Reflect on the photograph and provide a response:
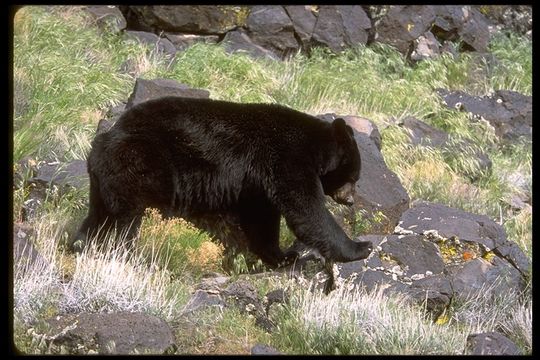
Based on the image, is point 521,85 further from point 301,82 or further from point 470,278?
point 470,278

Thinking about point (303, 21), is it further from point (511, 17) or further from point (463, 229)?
point (463, 229)

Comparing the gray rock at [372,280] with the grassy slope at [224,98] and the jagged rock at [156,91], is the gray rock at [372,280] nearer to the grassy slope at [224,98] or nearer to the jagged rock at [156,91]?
the grassy slope at [224,98]

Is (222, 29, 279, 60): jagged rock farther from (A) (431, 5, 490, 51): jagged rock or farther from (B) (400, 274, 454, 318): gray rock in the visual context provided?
(B) (400, 274, 454, 318): gray rock

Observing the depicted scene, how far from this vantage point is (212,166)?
7.44 meters

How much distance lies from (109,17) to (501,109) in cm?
713

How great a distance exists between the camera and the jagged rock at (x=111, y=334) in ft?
17.8

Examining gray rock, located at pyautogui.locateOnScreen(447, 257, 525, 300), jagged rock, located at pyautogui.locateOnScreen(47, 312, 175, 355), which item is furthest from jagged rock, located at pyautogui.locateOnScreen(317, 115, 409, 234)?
jagged rock, located at pyautogui.locateOnScreen(47, 312, 175, 355)

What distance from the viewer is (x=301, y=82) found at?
1393 cm

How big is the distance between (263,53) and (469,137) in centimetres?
387

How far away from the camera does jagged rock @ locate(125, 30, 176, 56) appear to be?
46.5 feet

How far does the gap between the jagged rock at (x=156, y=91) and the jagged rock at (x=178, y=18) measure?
4499 millimetres

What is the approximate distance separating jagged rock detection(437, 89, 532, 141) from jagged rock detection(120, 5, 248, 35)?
4.20 meters

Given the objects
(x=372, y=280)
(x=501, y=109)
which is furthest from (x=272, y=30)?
(x=372, y=280)
